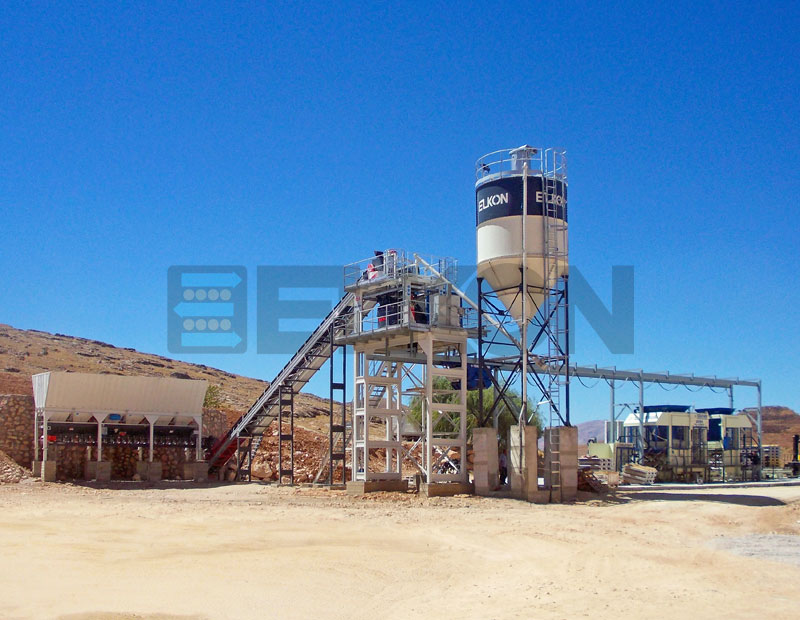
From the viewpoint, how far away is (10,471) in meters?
37.6

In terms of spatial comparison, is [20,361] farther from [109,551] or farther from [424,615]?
[424,615]

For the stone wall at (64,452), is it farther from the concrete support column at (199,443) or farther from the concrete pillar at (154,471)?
the concrete pillar at (154,471)

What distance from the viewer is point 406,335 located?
1259 inches

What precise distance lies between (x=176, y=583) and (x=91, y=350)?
247 feet

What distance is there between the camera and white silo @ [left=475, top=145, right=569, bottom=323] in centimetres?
3106

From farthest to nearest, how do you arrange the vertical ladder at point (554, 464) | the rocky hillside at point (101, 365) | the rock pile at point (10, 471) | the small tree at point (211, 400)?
the rocky hillside at point (101, 365) < the small tree at point (211, 400) < the rock pile at point (10, 471) < the vertical ladder at point (554, 464)

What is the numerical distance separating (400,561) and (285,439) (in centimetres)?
2578

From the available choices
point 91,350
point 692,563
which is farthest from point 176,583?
point 91,350

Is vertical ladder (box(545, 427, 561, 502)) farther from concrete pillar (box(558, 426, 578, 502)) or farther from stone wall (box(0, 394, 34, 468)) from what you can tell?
stone wall (box(0, 394, 34, 468))

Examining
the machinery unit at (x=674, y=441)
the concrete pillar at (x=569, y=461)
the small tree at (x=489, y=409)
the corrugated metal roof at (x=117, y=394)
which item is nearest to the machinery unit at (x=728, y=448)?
the machinery unit at (x=674, y=441)

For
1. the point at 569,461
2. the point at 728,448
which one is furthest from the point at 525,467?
the point at 728,448

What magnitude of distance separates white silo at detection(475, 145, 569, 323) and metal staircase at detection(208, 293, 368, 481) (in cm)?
707

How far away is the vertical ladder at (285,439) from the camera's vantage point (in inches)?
1519

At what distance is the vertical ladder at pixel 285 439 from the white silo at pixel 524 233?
11.9 m
